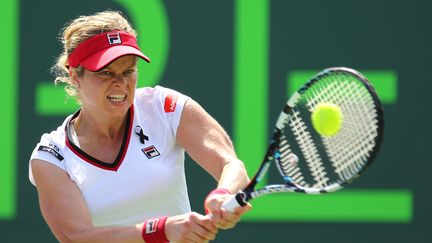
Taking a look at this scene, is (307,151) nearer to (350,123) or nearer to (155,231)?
(350,123)

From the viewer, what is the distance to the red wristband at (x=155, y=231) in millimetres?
3066

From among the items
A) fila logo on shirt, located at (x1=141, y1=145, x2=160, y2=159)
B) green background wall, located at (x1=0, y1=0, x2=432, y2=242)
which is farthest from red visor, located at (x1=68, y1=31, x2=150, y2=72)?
green background wall, located at (x1=0, y1=0, x2=432, y2=242)

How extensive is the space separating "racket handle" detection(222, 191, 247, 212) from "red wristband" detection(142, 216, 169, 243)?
9.8 inches

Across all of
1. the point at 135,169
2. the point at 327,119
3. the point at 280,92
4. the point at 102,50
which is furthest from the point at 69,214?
the point at 280,92

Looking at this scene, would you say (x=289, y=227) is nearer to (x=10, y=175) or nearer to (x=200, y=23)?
(x=200, y=23)

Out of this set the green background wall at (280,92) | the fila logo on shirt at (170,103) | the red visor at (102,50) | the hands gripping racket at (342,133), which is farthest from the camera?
the green background wall at (280,92)

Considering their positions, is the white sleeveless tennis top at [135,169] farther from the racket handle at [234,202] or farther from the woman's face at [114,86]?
the racket handle at [234,202]

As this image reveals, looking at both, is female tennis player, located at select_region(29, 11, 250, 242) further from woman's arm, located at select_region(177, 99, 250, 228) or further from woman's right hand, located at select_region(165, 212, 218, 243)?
woman's right hand, located at select_region(165, 212, 218, 243)

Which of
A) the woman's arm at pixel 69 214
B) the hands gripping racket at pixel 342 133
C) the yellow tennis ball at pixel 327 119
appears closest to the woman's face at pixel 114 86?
the woman's arm at pixel 69 214

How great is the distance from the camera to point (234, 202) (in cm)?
293

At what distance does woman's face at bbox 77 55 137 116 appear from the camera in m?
3.22

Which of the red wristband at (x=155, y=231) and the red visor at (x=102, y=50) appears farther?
the red visor at (x=102, y=50)

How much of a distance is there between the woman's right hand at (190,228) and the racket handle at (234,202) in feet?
0.23

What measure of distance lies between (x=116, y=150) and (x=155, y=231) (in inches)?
16.0
